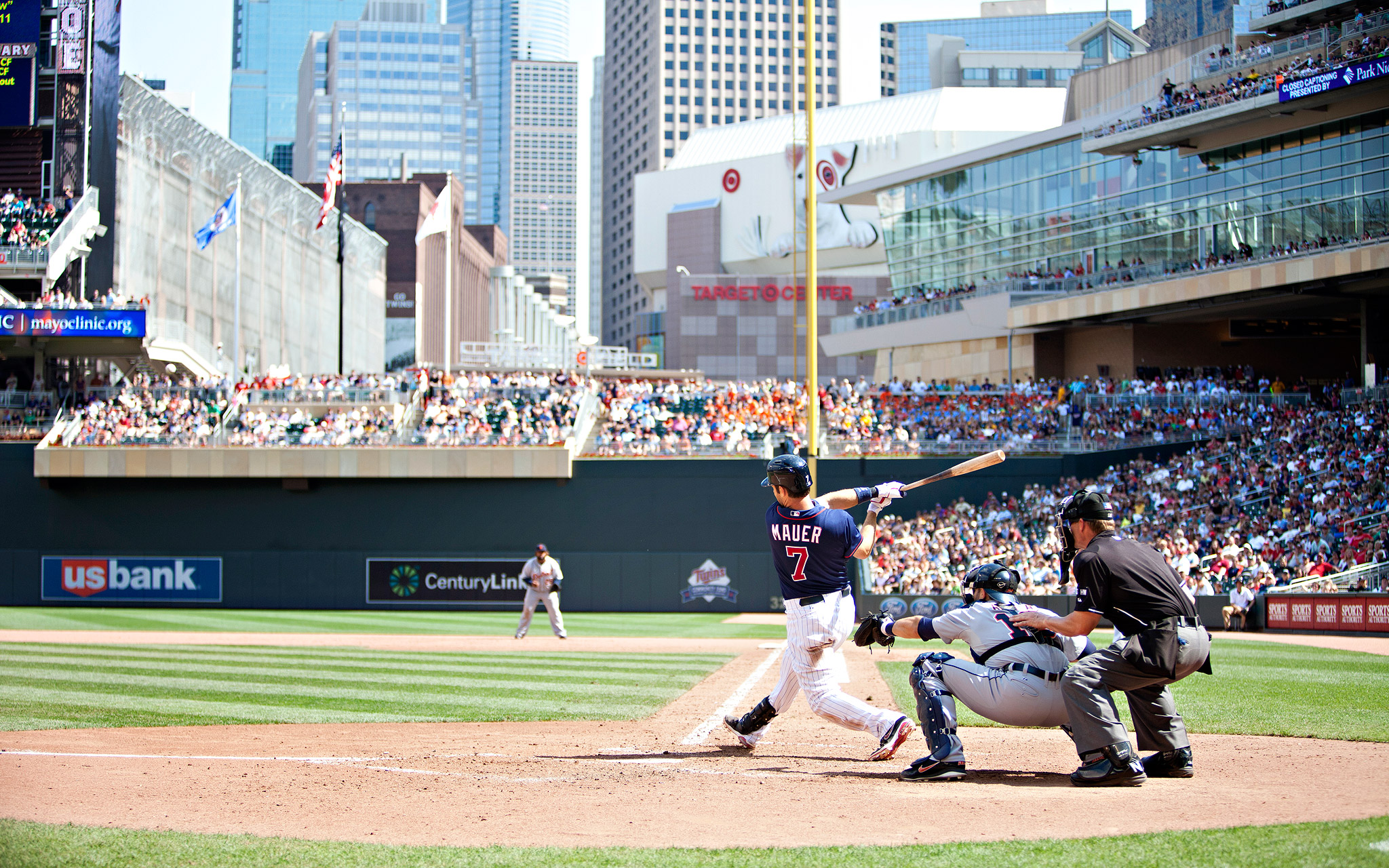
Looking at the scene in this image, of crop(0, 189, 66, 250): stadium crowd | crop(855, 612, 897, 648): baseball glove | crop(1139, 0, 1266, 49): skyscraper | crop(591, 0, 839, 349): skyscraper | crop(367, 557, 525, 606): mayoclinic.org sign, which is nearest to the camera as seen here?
crop(855, 612, 897, 648): baseball glove

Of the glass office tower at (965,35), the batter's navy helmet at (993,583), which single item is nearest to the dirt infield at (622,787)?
the batter's navy helmet at (993,583)

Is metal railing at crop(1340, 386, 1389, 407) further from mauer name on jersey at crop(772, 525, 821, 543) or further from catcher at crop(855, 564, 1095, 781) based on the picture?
mauer name on jersey at crop(772, 525, 821, 543)

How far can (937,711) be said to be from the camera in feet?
23.2

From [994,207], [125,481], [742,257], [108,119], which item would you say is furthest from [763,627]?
[742,257]

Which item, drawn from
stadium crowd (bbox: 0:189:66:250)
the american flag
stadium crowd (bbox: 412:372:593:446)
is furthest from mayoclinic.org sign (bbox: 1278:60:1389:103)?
stadium crowd (bbox: 0:189:66:250)

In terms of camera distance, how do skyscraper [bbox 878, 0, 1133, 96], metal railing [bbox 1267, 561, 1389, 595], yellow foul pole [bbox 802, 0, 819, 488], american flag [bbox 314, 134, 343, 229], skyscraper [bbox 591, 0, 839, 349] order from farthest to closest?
skyscraper [bbox 878, 0, 1133, 96], skyscraper [bbox 591, 0, 839, 349], american flag [bbox 314, 134, 343, 229], metal railing [bbox 1267, 561, 1389, 595], yellow foul pole [bbox 802, 0, 819, 488]

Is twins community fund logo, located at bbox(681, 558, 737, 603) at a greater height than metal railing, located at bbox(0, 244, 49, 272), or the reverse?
metal railing, located at bbox(0, 244, 49, 272)

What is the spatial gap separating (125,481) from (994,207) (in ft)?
106

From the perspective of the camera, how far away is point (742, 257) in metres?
91.6

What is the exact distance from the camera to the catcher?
6.92 meters

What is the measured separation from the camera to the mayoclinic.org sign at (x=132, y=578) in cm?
3294

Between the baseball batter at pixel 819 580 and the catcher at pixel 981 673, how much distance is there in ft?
1.51

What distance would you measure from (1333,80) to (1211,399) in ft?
29.4

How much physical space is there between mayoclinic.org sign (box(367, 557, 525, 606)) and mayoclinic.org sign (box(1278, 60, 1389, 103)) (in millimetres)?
24644
